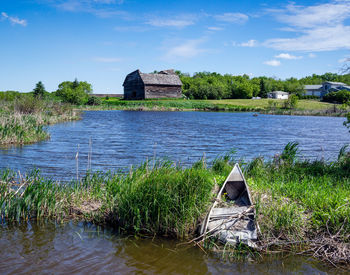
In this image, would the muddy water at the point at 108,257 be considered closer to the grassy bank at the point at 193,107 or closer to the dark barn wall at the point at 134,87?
the grassy bank at the point at 193,107

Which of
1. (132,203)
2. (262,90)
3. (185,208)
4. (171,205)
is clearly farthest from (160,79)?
(185,208)

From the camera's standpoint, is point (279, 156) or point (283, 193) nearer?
point (283, 193)

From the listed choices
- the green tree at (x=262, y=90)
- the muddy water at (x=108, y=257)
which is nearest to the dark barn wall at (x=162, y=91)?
the green tree at (x=262, y=90)

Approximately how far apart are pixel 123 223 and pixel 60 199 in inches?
79.0

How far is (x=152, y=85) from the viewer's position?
77625mm

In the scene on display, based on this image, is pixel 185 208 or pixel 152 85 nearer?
pixel 185 208

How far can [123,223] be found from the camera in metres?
7.67

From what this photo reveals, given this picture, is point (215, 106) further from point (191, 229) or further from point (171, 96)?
point (191, 229)

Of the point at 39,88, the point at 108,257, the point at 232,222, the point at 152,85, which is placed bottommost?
the point at 108,257

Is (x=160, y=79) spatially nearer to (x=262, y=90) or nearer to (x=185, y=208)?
(x=262, y=90)

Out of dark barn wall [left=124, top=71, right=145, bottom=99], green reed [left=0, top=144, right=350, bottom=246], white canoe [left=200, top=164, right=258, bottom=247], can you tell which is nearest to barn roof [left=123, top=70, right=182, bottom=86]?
dark barn wall [left=124, top=71, right=145, bottom=99]

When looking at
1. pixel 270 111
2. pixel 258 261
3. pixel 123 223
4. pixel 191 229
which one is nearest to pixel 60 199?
pixel 123 223

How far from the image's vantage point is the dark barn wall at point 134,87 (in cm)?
7823

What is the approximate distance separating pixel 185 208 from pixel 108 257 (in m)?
2.01
